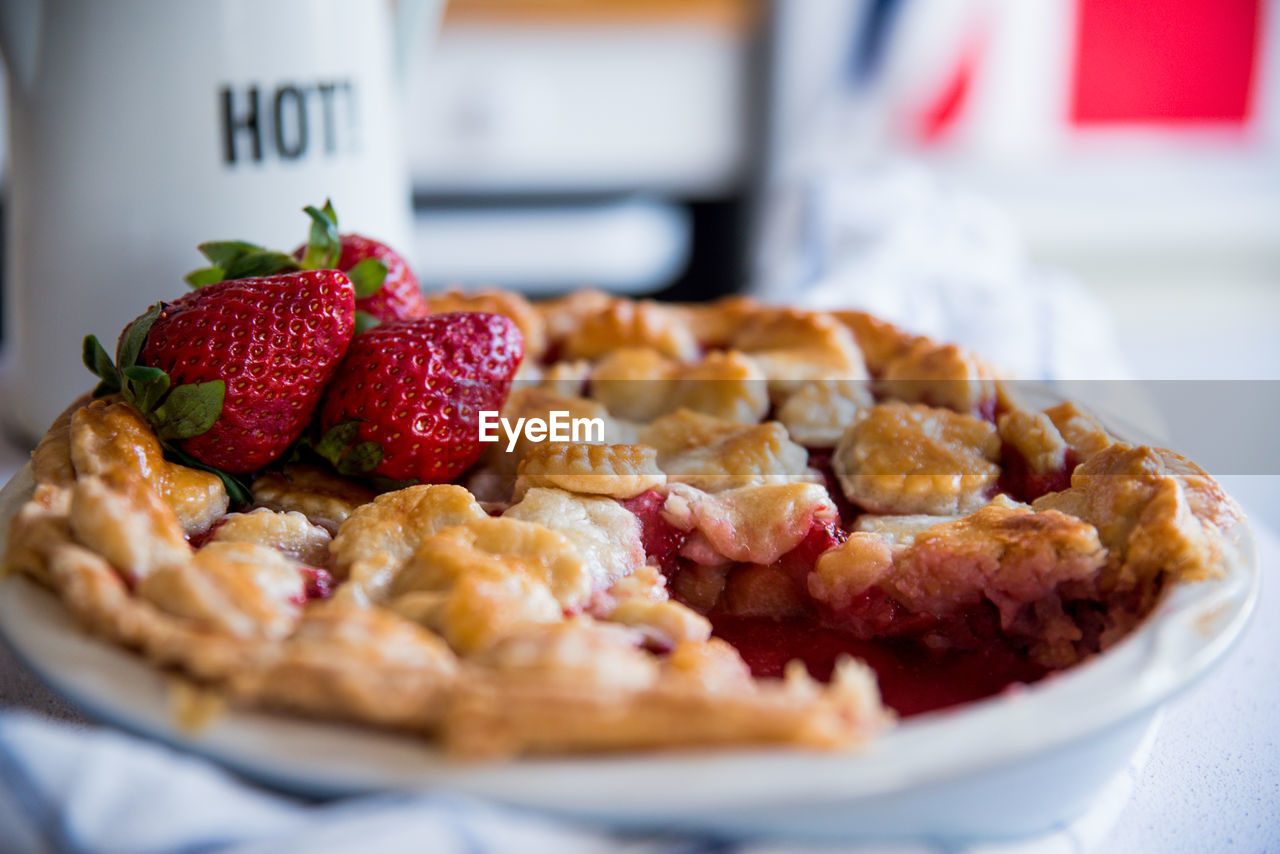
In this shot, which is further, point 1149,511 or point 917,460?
point 917,460

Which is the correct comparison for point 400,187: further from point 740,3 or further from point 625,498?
point 740,3

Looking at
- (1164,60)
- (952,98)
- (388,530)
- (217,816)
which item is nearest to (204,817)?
(217,816)

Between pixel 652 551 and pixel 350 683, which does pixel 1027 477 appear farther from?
pixel 350 683

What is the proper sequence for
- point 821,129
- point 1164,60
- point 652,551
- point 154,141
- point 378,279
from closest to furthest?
1. point 652,551
2. point 378,279
3. point 154,141
4. point 821,129
5. point 1164,60

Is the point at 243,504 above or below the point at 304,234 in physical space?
below

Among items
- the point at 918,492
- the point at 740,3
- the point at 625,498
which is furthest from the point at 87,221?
the point at 740,3

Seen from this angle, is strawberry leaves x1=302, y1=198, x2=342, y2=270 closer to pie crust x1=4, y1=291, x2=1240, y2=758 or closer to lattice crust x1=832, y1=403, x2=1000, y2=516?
pie crust x1=4, y1=291, x2=1240, y2=758

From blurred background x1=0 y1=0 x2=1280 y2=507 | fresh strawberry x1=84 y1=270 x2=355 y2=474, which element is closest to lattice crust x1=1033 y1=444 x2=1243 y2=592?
fresh strawberry x1=84 y1=270 x2=355 y2=474
